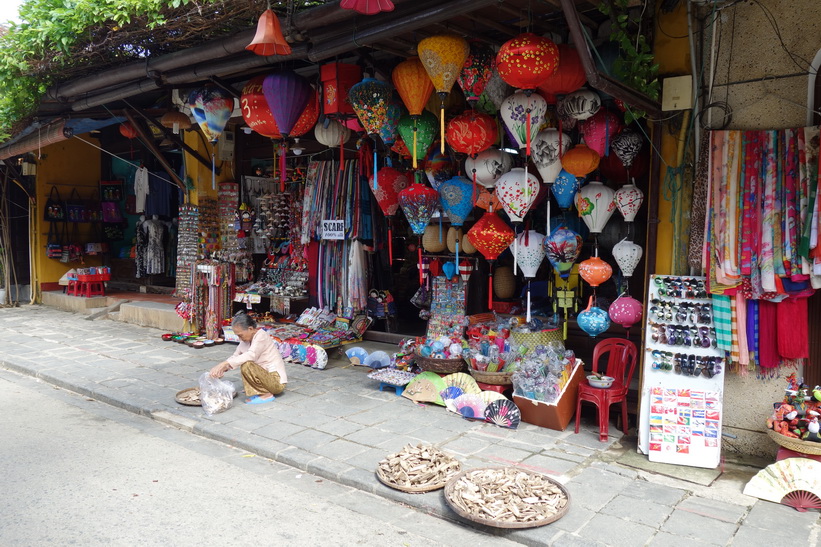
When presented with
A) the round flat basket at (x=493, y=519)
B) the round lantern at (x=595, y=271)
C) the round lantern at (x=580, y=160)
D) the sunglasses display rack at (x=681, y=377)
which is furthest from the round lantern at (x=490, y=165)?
the round flat basket at (x=493, y=519)

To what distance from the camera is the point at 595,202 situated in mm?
5660

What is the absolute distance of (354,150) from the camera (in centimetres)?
909

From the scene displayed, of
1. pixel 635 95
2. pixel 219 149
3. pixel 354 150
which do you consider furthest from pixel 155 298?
pixel 635 95

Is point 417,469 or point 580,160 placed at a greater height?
point 580,160

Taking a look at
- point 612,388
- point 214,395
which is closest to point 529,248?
point 612,388

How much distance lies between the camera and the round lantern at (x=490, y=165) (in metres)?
6.07

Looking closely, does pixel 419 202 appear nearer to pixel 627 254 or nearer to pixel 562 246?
pixel 562 246

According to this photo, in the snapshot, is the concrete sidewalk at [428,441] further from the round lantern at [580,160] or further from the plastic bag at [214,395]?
the round lantern at [580,160]

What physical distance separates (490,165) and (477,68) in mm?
1019

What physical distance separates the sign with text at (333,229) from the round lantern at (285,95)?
8.01ft

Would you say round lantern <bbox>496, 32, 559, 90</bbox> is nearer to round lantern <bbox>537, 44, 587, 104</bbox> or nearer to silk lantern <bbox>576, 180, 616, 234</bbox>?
round lantern <bbox>537, 44, 587, 104</bbox>

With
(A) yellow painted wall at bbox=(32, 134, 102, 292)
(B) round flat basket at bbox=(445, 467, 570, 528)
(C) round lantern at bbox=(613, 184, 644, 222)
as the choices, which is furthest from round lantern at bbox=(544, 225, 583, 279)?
(A) yellow painted wall at bbox=(32, 134, 102, 292)

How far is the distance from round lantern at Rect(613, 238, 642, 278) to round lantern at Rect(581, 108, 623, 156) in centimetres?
94

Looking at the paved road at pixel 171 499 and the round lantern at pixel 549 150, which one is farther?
the round lantern at pixel 549 150
